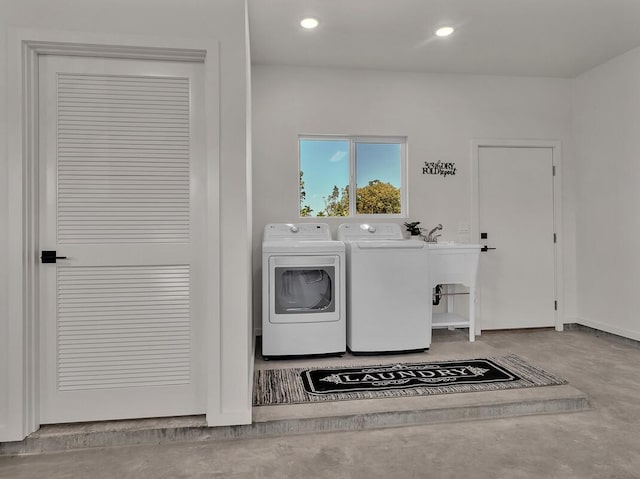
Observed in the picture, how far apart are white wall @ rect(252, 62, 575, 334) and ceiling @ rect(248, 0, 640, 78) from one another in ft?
0.49

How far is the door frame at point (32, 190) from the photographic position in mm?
2082

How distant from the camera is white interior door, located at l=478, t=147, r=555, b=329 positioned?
4.38 metres

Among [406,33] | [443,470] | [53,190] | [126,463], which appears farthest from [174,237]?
[406,33]

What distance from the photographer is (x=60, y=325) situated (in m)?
2.23

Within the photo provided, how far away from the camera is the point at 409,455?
2.05 metres

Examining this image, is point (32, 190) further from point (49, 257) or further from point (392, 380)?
point (392, 380)

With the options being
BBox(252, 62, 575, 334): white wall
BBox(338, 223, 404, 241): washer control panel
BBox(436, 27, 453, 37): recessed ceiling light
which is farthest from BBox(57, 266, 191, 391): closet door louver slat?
BBox(436, 27, 453, 37): recessed ceiling light

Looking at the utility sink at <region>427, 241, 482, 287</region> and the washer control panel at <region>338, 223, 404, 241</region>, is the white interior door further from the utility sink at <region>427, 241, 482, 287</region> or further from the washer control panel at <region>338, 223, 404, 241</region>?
the washer control panel at <region>338, 223, 404, 241</region>

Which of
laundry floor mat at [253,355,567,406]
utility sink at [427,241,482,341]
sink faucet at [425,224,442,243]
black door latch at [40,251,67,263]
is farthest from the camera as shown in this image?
sink faucet at [425,224,442,243]

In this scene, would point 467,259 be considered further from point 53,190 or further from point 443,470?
point 53,190

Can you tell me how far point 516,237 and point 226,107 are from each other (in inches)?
139

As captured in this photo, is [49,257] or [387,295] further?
[387,295]

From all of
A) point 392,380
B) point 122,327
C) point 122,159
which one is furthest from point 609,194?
point 122,327

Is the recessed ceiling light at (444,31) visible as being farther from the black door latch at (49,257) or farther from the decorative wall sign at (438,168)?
the black door latch at (49,257)
